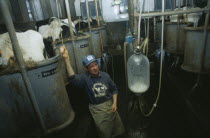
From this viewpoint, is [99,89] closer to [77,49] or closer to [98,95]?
[98,95]

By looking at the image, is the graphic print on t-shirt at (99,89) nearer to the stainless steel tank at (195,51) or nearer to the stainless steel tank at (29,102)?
the stainless steel tank at (29,102)

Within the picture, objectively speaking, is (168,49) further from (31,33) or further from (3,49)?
(3,49)

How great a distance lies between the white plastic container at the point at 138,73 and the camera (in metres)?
2.52

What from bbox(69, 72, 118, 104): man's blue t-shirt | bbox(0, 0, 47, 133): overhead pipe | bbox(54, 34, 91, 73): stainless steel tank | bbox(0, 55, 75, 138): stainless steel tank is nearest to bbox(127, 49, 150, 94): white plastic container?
bbox(69, 72, 118, 104): man's blue t-shirt

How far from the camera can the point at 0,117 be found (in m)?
2.39

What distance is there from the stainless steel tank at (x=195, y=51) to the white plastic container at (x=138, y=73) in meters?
1.66

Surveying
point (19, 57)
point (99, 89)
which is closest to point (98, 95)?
point (99, 89)

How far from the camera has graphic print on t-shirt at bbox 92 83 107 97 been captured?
3.11m

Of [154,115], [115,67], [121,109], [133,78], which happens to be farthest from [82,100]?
[115,67]

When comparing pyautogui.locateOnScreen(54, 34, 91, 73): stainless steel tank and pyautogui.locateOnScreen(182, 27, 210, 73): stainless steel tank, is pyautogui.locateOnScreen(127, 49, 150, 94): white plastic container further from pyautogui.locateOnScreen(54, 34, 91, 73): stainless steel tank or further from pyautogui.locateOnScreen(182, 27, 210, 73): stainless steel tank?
pyautogui.locateOnScreen(54, 34, 91, 73): stainless steel tank

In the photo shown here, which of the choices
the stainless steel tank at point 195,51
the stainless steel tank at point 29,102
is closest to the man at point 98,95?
the stainless steel tank at point 29,102

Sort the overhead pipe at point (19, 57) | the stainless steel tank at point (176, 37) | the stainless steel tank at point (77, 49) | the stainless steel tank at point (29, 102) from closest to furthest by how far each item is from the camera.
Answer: the overhead pipe at point (19, 57) → the stainless steel tank at point (29, 102) → the stainless steel tank at point (77, 49) → the stainless steel tank at point (176, 37)

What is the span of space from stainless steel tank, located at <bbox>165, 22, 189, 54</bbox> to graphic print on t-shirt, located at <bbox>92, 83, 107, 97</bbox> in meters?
3.74

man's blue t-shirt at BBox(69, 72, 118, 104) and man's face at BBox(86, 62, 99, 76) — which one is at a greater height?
man's face at BBox(86, 62, 99, 76)
